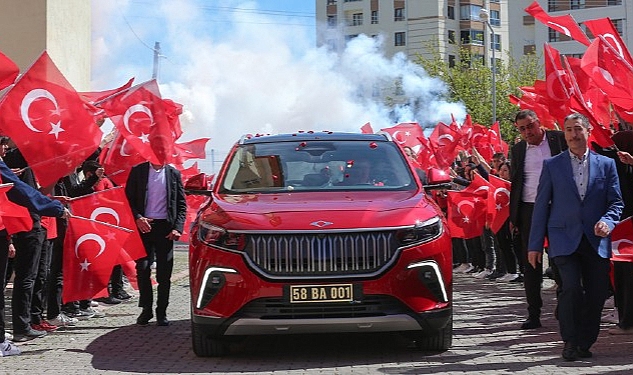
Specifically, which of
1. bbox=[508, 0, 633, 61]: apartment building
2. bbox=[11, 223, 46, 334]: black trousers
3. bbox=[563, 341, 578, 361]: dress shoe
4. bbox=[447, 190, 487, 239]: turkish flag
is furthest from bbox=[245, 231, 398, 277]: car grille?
bbox=[508, 0, 633, 61]: apartment building

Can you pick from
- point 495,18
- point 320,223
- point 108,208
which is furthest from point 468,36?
point 320,223

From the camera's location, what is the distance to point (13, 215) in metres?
9.20

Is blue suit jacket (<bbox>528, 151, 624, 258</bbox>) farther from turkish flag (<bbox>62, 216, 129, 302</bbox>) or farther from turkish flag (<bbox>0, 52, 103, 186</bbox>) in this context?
turkish flag (<bbox>62, 216, 129, 302</bbox>)

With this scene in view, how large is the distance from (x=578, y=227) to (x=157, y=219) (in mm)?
4694

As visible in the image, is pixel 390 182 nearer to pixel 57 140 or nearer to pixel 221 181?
pixel 221 181

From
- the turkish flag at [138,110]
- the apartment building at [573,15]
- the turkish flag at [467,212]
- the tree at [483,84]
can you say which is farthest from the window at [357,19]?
the turkish flag at [138,110]

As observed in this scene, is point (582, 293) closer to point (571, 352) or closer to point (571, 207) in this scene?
point (571, 352)

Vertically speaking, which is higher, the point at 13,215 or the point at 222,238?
the point at 13,215

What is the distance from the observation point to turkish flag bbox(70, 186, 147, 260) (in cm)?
1131

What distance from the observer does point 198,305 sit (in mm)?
8398

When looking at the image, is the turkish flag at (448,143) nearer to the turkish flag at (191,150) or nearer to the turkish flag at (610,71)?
the turkish flag at (191,150)

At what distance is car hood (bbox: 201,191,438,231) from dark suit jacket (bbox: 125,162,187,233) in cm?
232

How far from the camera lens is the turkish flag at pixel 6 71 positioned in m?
9.10

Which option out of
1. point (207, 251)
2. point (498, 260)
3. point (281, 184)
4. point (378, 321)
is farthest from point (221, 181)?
point (498, 260)
